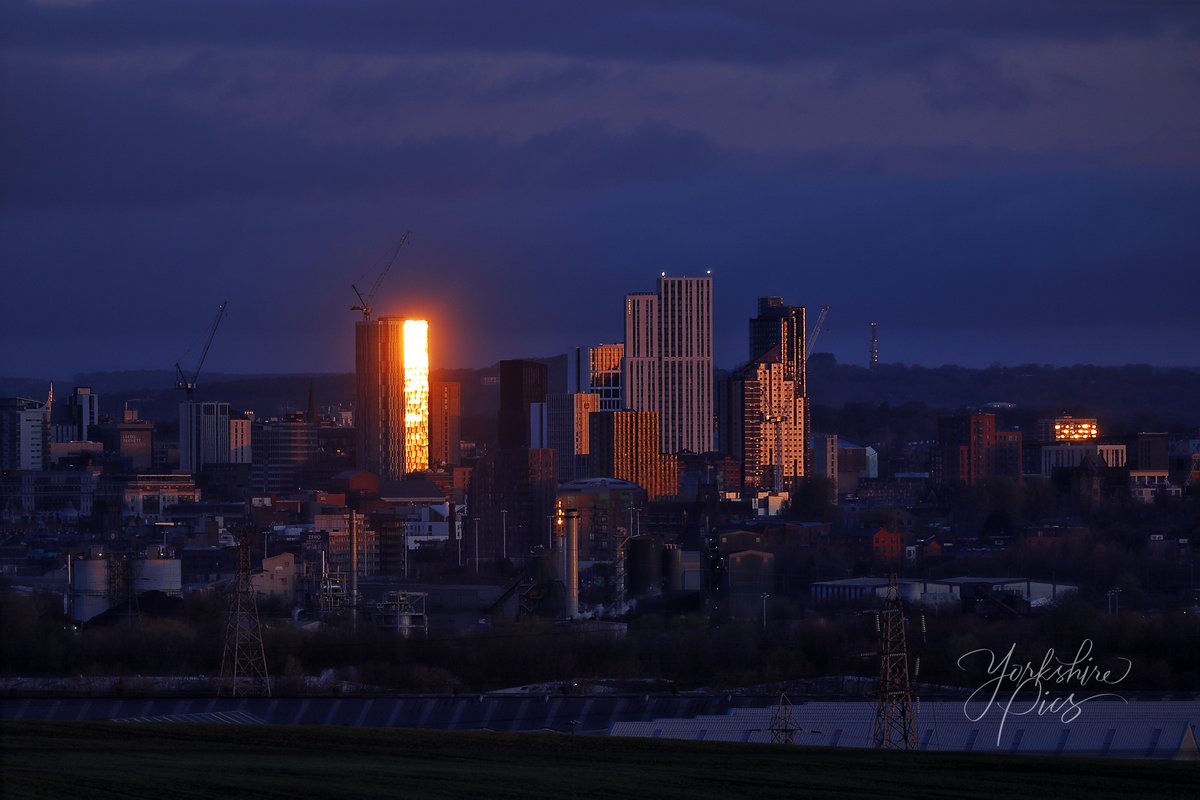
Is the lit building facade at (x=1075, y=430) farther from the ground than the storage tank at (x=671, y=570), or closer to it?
farther from the ground

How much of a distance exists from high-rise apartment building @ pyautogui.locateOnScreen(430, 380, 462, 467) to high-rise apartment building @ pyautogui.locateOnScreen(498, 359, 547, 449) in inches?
109

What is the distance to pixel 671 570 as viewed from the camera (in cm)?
5397

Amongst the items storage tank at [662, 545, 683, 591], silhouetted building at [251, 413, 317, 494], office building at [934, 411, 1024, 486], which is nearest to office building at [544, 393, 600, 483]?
silhouetted building at [251, 413, 317, 494]

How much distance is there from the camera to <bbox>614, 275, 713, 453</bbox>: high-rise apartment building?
127m

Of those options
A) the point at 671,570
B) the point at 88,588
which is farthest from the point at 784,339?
the point at 88,588

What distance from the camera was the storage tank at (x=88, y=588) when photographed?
1731 inches

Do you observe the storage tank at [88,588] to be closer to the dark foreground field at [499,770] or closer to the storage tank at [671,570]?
the storage tank at [671,570]

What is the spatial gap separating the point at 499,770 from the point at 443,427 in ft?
324

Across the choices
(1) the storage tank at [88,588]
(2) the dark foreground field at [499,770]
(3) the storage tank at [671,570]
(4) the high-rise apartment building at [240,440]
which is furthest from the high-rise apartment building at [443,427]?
(2) the dark foreground field at [499,770]

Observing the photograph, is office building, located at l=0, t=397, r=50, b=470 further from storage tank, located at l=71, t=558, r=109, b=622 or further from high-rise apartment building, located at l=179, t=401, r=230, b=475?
storage tank, located at l=71, t=558, r=109, b=622

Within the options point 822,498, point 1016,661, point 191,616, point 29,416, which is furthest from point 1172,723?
point 29,416

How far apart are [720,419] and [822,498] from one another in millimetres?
Answer: 36373

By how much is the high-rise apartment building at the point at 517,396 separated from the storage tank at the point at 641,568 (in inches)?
2317

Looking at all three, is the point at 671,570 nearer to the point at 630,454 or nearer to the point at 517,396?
the point at 630,454
